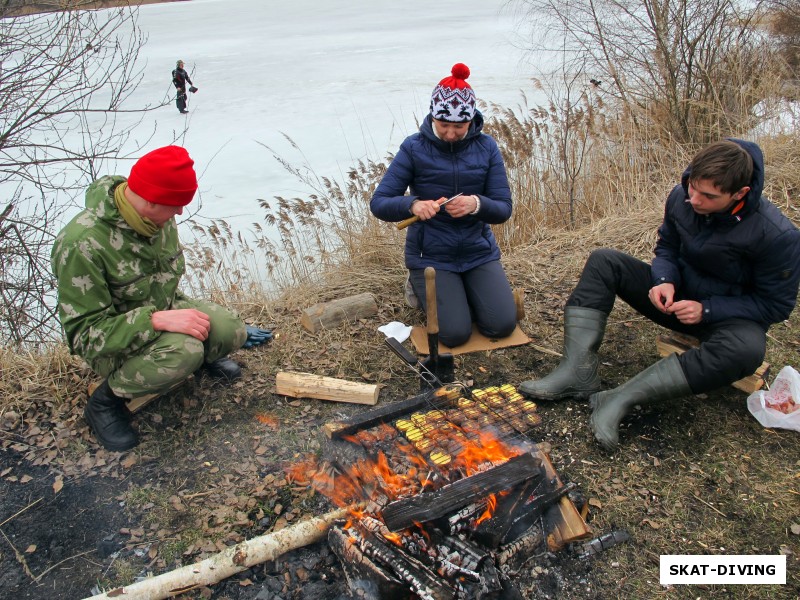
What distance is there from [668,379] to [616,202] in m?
3.52

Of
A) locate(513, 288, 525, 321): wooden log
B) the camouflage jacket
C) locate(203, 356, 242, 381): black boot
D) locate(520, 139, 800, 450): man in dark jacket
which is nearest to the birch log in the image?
the camouflage jacket

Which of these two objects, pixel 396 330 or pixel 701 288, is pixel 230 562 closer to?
pixel 396 330

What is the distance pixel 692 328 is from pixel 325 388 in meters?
1.95

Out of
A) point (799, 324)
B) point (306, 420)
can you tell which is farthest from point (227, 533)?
point (799, 324)

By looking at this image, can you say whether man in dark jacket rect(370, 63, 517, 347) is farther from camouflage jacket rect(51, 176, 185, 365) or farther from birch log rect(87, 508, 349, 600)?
birch log rect(87, 508, 349, 600)

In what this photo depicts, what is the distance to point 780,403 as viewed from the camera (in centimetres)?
291

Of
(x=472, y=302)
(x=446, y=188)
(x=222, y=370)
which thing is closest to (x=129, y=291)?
(x=222, y=370)

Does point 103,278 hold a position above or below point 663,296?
above

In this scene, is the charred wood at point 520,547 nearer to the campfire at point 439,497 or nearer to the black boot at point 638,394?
the campfire at point 439,497

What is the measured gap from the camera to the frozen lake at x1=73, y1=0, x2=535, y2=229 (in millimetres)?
7805

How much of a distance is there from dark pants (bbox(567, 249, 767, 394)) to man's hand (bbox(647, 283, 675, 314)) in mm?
144

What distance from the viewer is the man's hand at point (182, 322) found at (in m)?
2.83

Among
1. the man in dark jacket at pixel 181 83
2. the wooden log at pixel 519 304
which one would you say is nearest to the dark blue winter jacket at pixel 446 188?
the wooden log at pixel 519 304

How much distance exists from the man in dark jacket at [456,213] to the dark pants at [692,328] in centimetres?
63
